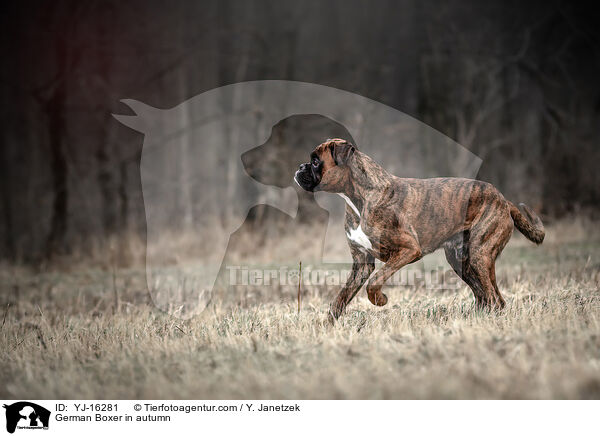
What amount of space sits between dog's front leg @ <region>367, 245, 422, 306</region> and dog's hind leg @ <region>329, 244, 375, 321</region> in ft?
1.30

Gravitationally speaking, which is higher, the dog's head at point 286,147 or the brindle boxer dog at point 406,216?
the dog's head at point 286,147

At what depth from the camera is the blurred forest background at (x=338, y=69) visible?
45.2 ft

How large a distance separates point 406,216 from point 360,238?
0.51 meters

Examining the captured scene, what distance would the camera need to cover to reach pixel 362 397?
3545mm

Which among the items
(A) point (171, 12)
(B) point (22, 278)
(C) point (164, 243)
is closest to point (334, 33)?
(A) point (171, 12)

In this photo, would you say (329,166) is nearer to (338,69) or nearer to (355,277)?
(355,277)

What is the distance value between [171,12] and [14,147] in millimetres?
14987

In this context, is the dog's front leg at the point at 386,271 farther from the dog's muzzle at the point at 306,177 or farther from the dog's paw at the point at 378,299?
the dog's muzzle at the point at 306,177

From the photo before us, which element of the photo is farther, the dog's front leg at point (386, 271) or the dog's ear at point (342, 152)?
the dog's ear at point (342, 152)

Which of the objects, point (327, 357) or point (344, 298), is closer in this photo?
point (327, 357)

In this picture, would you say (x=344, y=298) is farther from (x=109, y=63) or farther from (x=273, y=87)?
(x=109, y=63)

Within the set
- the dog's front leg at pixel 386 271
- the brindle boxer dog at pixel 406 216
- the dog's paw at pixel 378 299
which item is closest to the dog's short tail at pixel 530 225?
the brindle boxer dog at pixel 406 216

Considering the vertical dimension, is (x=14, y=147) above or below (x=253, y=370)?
above
